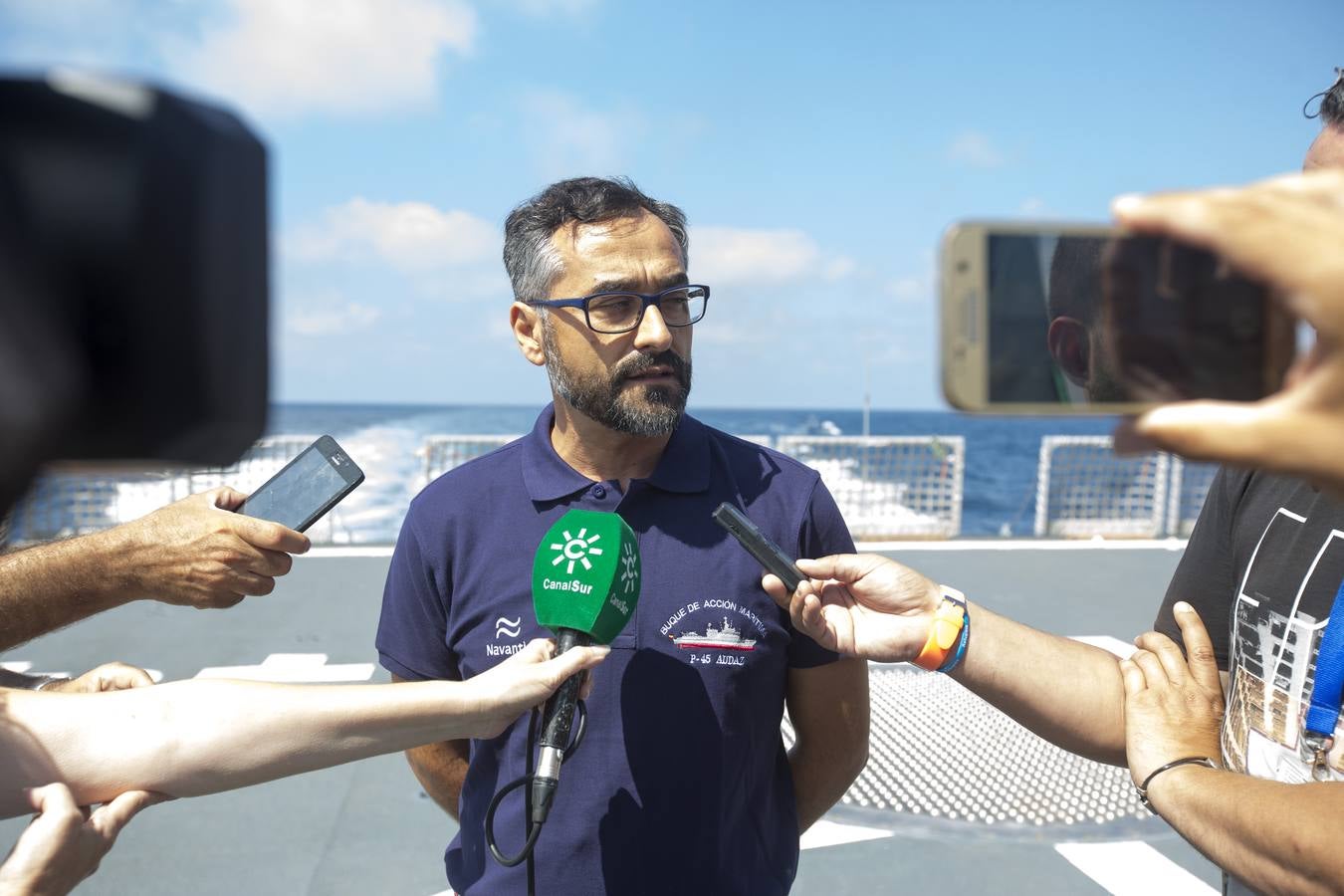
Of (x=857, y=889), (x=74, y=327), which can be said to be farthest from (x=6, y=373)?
(x=857, y=889)

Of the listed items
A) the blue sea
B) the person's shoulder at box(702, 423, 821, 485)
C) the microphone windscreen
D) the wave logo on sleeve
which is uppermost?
the person's shoulder at box(702, 423, 821, 485)

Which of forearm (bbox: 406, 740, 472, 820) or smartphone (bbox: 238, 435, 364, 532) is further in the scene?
forearm (bbox: 406, 740, 472, 820)

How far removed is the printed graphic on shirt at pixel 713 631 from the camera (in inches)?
73.0

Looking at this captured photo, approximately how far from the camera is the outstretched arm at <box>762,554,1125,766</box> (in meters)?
1.61

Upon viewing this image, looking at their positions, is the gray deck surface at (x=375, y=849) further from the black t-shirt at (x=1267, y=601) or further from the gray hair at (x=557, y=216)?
the gray hair at (x=557, y=216)

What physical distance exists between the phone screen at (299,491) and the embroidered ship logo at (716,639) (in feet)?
2.59

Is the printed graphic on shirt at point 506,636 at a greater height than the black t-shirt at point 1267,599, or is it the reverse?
the black t-shirt at point 1267,599

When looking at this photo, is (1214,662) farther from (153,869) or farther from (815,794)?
(153,869)

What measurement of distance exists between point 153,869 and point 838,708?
8.26ft

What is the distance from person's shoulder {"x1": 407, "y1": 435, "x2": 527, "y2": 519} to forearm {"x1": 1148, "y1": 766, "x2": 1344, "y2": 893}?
4.42 ft

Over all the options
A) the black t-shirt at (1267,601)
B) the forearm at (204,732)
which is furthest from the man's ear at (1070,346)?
the forearm at (204,732)

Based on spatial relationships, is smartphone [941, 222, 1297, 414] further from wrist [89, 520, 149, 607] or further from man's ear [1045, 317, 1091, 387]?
wrist [89, 520, 149, 607]

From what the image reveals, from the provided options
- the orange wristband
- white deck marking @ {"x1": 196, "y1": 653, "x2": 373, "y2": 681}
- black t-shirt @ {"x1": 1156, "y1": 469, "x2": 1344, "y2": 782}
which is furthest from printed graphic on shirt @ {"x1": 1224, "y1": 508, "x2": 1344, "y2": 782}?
white deck marking @ {"x1": 196, "y1": 653, "x2": 373, "y2": 681}

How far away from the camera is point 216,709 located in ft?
4.62
